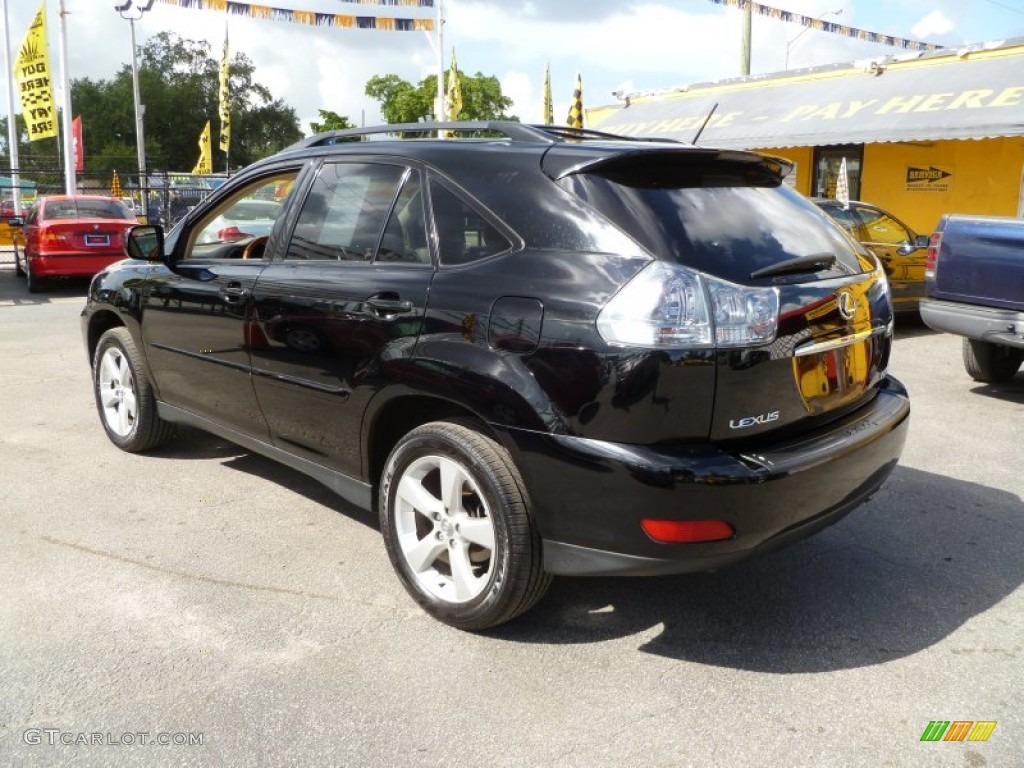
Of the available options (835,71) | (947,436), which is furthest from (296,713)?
(835,71)

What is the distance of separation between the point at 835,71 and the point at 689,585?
1686cm

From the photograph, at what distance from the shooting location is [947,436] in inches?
227

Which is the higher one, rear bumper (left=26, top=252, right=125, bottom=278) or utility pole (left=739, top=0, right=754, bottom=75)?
utility pole (left=739, top=0, right=754, bottom=75)

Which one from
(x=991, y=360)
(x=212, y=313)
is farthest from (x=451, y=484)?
(x=991, y=360)

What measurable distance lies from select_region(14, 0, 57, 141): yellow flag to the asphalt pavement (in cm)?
1732

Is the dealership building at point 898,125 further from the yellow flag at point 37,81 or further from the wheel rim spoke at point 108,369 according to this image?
the yellow flag at point 37,81

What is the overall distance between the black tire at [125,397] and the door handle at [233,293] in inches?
46.4

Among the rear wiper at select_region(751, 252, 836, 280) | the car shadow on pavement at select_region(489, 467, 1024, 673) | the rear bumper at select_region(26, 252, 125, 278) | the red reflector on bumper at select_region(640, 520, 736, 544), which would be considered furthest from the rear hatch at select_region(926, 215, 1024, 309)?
the rear bumper at select_region(26, 252, 125, 278)

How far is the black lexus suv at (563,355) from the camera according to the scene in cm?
266

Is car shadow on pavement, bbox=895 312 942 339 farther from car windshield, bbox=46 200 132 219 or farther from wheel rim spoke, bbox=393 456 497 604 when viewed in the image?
car windshield, bbox=46 200 132 219

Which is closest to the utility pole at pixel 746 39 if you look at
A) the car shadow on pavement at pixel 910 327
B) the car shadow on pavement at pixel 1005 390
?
the car shadow on pavement at pixel 910 327

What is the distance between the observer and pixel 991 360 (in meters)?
7.28

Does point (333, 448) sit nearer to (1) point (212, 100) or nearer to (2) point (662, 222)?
(2) point (662, 222)

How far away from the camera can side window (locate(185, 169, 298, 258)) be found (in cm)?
424
